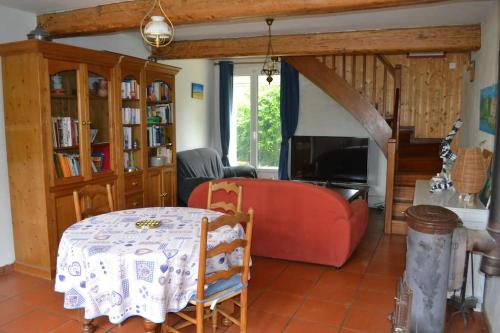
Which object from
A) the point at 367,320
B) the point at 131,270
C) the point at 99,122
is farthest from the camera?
the point at 99,122

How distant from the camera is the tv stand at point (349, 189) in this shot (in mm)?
5466

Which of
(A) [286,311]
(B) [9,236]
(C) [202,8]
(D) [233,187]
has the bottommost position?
(A) [286,311]

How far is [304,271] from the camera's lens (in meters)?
3.95

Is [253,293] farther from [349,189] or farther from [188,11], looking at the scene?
[349,189]

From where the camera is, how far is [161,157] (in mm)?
5289

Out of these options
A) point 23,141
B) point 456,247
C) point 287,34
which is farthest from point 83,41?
point 456,247

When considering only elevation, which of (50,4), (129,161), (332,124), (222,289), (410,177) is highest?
(50,4)

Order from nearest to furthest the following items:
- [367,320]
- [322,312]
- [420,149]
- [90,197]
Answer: [367,320]
[322,312]
[90,197]
[420,149]

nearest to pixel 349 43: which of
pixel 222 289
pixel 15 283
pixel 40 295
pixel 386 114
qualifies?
pixel 386 114

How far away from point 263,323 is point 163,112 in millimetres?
3207

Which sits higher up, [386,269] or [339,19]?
[339,19]

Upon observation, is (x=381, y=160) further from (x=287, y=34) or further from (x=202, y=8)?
(x=202, y=8)

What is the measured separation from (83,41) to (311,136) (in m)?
3.79

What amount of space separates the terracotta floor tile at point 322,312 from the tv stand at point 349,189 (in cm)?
210
